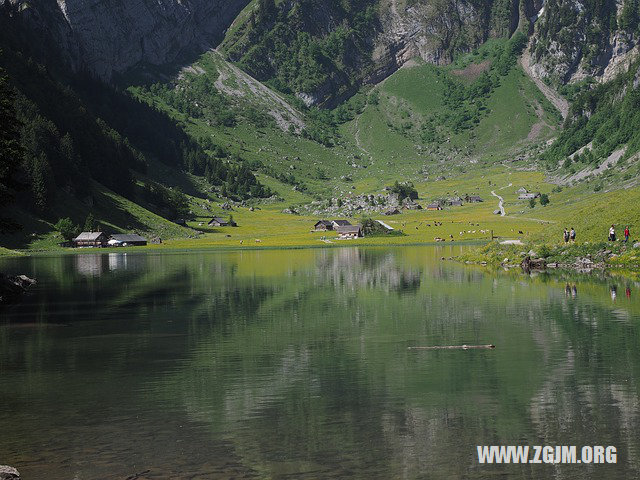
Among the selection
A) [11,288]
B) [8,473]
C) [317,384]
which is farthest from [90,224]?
[8,473]

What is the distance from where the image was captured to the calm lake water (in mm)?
23922

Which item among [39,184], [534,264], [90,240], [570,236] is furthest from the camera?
[90,240]

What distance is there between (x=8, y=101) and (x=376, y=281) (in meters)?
39.2

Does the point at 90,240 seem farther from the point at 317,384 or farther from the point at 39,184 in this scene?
the point at 317,384

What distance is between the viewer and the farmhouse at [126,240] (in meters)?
191

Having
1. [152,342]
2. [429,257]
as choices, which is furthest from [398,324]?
[429,257]

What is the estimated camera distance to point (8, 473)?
2139cm

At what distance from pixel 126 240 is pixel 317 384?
16640 centimetres

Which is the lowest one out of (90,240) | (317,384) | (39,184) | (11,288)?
(317,384)

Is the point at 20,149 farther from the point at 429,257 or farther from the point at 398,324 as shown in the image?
the point at 429,257

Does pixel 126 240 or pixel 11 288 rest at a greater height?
pixel 126 240

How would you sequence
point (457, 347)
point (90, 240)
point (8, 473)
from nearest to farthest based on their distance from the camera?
point (8, 473)
point (457, 347)
point (90, 240)

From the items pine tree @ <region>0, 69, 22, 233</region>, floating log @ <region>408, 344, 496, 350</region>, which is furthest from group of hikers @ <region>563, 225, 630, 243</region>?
pine tree @ <region>0, 69, 22, 233</region>

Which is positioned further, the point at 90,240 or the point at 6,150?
the point at 90,240
